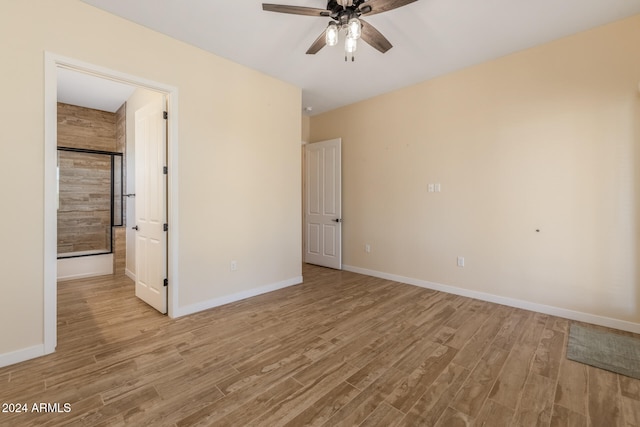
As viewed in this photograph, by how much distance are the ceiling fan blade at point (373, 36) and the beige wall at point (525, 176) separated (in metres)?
1.78

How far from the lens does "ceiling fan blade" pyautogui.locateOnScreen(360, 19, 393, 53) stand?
227 cm

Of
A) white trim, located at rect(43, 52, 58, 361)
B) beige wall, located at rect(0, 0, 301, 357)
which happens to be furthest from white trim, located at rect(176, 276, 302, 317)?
white trim, located at rect(43, 52, 58, 361)

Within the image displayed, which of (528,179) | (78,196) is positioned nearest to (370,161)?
(528,179)

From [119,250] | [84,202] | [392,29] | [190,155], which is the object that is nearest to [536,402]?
[392,29]

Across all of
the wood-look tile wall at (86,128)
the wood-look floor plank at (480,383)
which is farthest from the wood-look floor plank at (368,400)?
the wood-look tile wall at (86,128)

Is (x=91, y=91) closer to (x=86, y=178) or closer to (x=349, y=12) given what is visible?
(x=86, y=178)

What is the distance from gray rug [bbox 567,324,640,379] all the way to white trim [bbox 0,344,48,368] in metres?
4.28

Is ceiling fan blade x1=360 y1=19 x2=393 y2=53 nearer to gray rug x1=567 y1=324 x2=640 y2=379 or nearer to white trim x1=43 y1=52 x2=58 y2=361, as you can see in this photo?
white trim x1=43 y1=52 x2=58 y2=361

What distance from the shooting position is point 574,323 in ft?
9.48

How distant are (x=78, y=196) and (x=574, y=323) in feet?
24.1

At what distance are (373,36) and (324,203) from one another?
3244mm

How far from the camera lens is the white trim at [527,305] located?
275 centimetres

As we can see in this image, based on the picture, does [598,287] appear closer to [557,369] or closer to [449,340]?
[557,369]

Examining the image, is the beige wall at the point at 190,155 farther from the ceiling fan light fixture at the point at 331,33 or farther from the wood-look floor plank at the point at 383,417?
the wood-look floor plank at the point at 383,417
